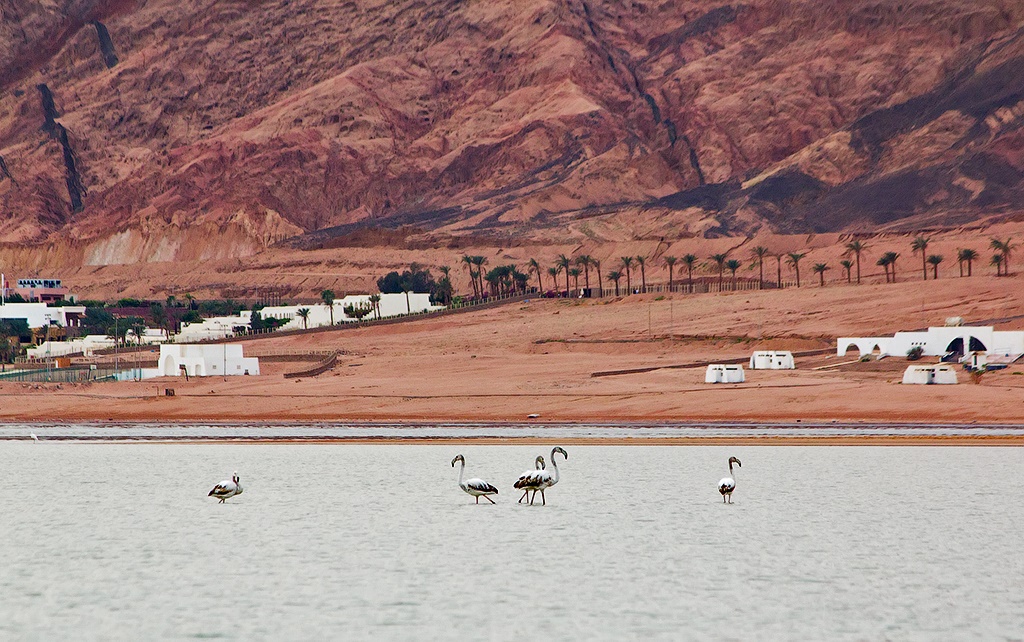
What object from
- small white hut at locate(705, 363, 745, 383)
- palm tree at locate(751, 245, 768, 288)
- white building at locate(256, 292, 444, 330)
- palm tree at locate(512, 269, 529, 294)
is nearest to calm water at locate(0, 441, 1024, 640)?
small white hut at locate(705, 363, 745, 383)

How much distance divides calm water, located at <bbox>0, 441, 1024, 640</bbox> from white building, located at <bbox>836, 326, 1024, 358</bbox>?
135ft

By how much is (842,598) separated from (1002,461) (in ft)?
71.3

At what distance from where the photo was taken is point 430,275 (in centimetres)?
19375

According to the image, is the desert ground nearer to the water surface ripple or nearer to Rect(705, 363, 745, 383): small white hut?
Rect(705, 363, 745, 383): small white hut

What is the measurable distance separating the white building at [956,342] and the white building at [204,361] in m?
42.7

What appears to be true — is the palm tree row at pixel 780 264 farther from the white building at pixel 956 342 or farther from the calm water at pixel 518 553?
the calm water at pixel 518 553

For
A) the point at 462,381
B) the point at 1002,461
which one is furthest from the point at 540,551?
the point at 462,381

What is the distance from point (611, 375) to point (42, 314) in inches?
3553

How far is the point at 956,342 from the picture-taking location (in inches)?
3108

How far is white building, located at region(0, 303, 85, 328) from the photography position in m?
144

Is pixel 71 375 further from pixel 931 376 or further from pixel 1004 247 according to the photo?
pixel 1004 247

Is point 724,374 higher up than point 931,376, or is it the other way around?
point 724,374

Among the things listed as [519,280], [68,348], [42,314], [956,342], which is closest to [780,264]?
[519,280]

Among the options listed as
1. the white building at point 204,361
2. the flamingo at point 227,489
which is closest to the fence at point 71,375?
the white building at point 204,361
